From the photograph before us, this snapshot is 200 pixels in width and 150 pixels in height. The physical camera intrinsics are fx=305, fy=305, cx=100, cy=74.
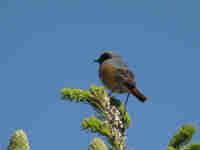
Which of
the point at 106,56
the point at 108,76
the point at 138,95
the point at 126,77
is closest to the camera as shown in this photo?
the point at 138,95

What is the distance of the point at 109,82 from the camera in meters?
5.23

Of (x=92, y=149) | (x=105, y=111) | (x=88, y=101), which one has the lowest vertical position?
(x=92, y=149)

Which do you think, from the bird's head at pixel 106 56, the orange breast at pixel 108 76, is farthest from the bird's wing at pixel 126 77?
the bird's head at pixel 106 56

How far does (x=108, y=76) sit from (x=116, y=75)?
0.49 feet

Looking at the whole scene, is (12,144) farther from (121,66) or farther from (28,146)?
(121,66)

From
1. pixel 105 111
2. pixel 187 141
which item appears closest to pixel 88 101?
pixel 105 111

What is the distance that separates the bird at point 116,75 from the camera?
5.03 metres

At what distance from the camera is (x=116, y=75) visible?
5078mm

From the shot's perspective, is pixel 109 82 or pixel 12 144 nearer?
pixel 12 144

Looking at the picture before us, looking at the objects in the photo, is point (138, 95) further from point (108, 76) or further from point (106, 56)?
point (106, 56)

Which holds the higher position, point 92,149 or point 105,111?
point 105,111

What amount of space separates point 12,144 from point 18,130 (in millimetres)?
112

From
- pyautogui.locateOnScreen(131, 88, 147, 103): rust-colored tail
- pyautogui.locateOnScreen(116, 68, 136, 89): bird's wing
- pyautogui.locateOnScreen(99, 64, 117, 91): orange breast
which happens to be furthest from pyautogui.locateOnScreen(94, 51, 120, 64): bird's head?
pyautogui.locateOnScreen(131, 88, 147, 103): rust-colored tail

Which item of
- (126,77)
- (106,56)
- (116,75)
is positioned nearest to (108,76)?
(116,75)
